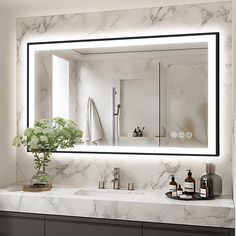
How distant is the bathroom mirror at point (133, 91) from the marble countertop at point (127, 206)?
45 centimetres

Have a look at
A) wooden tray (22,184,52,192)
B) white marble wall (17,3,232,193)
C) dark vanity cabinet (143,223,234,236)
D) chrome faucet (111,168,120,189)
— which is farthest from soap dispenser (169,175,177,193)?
wooden tray (22,184,52,192)

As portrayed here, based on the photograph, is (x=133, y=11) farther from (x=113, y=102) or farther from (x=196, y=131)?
(x=196, y=131)

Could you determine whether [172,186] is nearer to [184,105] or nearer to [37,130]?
[184,105]

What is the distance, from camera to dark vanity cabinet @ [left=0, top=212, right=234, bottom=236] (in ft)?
8.17

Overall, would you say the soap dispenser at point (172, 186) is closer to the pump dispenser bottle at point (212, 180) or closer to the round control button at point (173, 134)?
the pump dispenser bottle at point (212, 180)

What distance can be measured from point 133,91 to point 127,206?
982 mm

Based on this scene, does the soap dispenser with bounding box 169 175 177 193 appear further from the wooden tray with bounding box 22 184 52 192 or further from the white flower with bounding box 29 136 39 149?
the white flower with bounding box 29 136 39 149

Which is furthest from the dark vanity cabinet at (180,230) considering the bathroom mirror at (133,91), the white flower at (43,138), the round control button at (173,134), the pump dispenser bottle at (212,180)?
the white flower at (43,138)

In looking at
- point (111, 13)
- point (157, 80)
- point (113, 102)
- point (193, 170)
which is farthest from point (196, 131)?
point (111, 13)

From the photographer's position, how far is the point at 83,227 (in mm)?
2666

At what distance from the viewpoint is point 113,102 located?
10.2 feet

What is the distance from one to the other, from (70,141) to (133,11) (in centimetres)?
121

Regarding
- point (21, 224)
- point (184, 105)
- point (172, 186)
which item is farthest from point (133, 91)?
point (21, 224)

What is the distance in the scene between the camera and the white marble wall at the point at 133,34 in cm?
286
